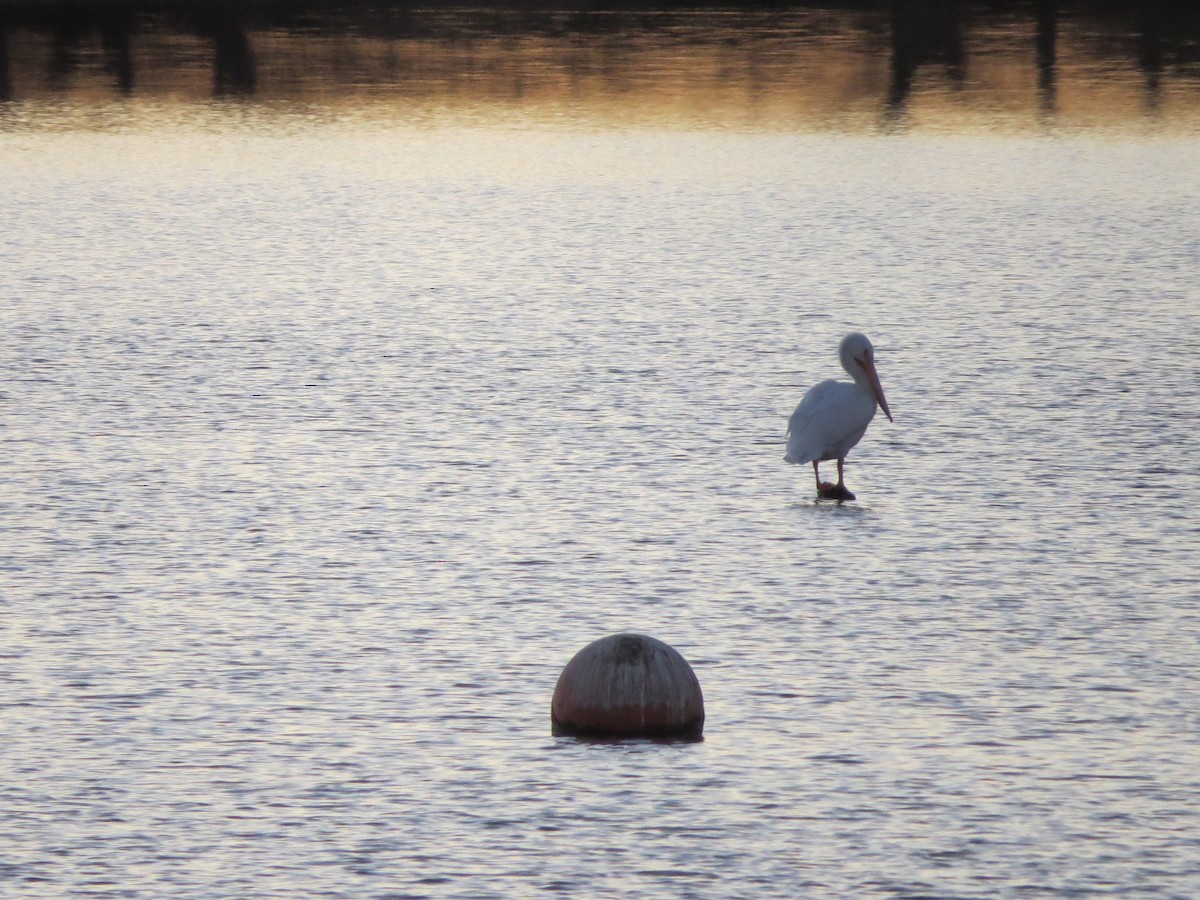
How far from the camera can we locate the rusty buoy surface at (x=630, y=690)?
26.7 feet

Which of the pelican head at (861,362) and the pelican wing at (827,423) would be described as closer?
the pelican wing at (827,423)

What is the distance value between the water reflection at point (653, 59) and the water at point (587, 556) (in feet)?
45.1

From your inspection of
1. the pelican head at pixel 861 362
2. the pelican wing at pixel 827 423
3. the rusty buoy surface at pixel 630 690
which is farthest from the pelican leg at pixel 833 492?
the rusty buoy surface at pixel 630 690

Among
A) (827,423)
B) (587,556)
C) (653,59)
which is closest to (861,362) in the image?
(827,423)

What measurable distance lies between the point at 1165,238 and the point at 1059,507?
11.6 metres

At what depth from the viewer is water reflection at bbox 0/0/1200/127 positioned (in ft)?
125

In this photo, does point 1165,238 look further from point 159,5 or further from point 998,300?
point 159,5

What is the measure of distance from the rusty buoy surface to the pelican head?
517cm

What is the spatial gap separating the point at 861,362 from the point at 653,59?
3251 cm

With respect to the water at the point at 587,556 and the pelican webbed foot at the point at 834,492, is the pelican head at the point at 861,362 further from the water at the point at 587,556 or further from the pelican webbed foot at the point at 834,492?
the pelican webbed foot at the point at 834,492

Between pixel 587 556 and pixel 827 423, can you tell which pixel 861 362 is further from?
pixel 587 556

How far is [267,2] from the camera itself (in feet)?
210

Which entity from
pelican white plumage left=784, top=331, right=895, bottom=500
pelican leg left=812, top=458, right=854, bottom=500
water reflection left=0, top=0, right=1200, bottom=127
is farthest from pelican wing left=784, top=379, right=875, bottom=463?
water reflection left=0, top=0, right=1200, bottom=127

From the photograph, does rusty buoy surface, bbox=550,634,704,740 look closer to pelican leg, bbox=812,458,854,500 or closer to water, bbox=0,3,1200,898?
water, bbox=0,3,1200,898
